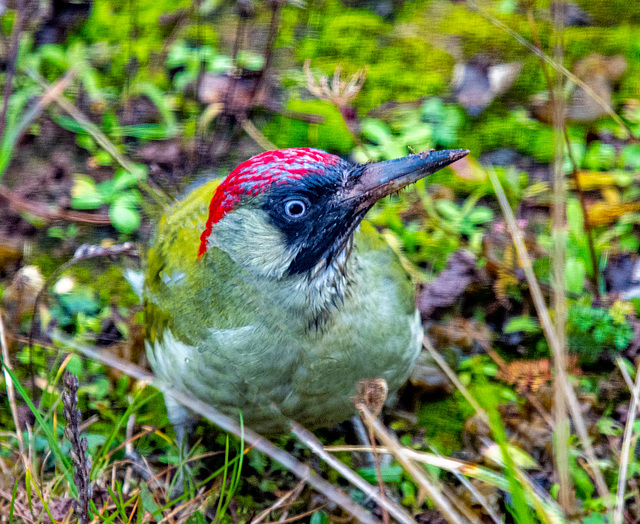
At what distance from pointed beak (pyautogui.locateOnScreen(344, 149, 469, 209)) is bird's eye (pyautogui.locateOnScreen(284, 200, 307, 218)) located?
16 cm

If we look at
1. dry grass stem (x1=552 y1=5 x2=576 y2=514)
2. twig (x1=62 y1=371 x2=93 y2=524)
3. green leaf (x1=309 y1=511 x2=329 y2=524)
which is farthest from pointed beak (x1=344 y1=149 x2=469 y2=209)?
green leaf (x1=309 y1=511 x2=329 y2=524)

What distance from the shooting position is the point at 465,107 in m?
4.39

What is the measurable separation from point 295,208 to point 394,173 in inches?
14.6

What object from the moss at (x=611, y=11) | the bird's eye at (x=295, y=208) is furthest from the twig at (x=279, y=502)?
the moss at (x=611, y=11)

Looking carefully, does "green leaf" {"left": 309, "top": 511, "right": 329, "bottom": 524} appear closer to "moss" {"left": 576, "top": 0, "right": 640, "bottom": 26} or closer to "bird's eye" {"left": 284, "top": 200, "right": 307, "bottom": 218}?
"bird's eye" {"left": 284, "top": 200, "right": 307, "bottom": 218}

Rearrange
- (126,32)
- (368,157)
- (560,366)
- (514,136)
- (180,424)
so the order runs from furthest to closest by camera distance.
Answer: (126,32) → (514,136) → (368,157) → (180,424) → (560,366)

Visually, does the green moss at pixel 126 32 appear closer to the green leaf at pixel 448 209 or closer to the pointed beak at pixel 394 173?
the green leaf at pixel 448 209

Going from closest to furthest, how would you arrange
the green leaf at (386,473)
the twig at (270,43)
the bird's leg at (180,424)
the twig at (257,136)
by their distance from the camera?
1. the green leaf at (386,473)
2. the bird's leg at (180,424)
3. the twig at (270,43)
4. the twig at (257,136)

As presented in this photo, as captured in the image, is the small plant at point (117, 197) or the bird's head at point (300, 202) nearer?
the bird's head at point (300, 202)

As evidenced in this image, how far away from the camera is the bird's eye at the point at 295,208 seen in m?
2.43

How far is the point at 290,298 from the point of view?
2553mm

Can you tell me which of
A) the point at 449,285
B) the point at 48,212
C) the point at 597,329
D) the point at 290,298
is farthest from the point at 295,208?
the point at 48,212

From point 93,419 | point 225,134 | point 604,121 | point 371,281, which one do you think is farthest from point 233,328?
point 604,121

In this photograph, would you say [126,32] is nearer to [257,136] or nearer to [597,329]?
[257,136]
